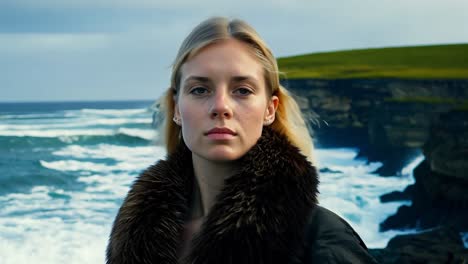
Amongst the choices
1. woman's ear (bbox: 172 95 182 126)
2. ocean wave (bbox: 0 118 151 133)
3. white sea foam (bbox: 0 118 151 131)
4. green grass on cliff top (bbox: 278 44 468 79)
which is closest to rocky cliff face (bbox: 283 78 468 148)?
green grass on cliff top (bbox: 278 44 468 79)

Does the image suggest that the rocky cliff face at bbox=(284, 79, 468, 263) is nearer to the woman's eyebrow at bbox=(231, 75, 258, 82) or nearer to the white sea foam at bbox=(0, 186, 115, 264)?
the white sea foam at bbox=(0, 186, 115, 264)

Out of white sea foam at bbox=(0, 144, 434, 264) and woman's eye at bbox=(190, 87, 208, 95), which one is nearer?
woman's eye at bbox=(190, 87, 208, 95)

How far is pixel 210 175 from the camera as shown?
2.38 m

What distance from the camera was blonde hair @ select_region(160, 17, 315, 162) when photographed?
88.4 inches

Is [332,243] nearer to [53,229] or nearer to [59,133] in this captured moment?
[53,229]

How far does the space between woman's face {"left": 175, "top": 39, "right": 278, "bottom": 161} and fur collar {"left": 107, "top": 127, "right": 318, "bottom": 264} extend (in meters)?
0.08

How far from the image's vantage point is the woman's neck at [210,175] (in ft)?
7.61

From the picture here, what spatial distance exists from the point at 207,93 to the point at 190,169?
52 centimetres

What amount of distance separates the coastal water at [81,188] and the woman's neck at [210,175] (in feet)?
65.0

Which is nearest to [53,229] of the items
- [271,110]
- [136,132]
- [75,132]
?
[271,110]

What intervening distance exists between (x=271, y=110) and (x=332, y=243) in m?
0.58

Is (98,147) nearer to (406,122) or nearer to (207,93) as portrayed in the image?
(406,122)

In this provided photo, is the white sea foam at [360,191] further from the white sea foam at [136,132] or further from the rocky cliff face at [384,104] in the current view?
the white sea foam at [136,132]

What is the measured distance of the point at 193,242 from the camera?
223cm
